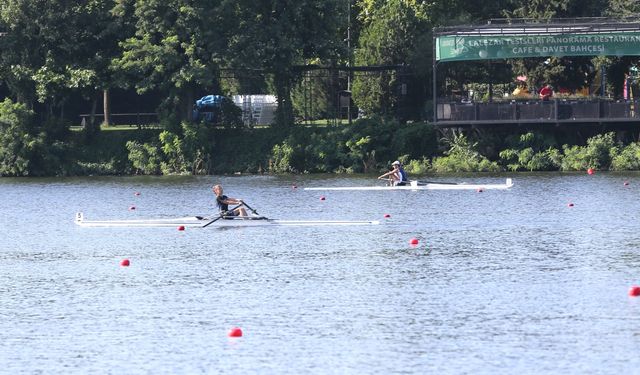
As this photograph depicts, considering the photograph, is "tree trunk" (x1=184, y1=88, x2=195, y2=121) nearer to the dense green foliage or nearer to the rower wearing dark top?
the dense green foliage

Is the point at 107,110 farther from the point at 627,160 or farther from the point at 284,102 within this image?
the point at 627,160

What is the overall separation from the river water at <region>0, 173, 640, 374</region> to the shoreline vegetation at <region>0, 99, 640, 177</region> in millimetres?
16005

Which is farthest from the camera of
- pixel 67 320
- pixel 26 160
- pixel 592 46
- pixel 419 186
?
pixel 26 160

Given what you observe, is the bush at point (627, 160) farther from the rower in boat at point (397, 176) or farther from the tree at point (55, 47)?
the tree at point (55, 47)

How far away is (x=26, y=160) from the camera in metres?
80.7

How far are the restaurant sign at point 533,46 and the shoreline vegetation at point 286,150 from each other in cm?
443

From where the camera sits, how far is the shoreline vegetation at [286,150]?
240ft

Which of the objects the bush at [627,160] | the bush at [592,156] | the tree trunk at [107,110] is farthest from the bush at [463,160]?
the tree trunk at [107,110]

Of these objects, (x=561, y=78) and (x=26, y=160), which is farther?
(x=26, y=160)

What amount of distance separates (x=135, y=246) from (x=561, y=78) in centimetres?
3770

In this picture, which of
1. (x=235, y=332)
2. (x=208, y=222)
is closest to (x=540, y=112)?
(x=208, y=222)

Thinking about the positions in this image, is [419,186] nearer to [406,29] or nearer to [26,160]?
[406,29]

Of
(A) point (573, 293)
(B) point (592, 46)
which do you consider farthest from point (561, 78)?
(A) point (573, 293)

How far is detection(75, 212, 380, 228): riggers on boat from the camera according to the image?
4750cm
